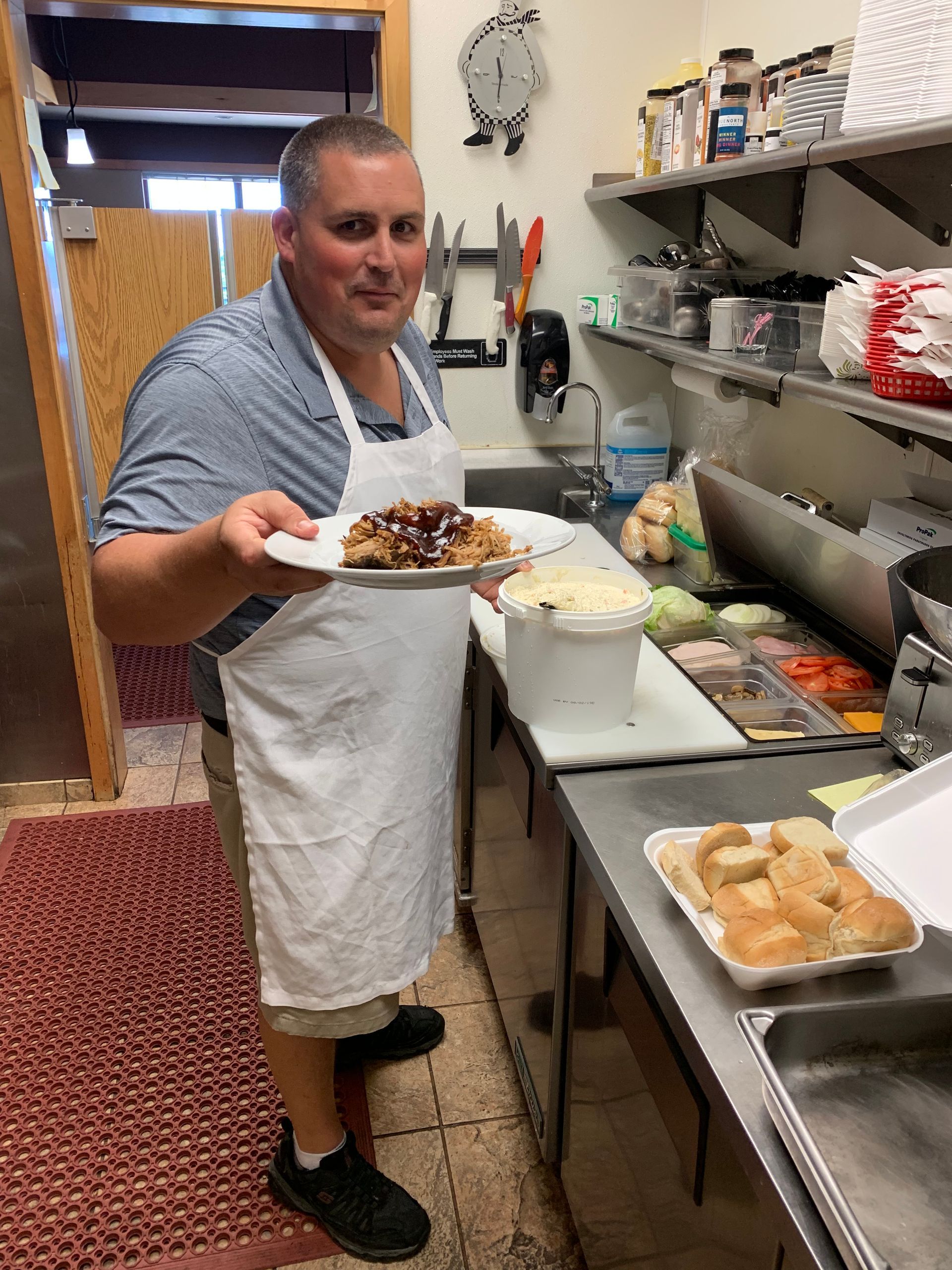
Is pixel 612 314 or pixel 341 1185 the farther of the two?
pixel 612 314

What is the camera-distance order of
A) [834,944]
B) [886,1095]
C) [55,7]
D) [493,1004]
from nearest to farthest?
1. [886,1095]
2. [834,944]
3. [493,1004]
4. [55,7]

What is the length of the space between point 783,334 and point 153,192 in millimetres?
7766

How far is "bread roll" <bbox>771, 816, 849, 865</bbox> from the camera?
1.08 m

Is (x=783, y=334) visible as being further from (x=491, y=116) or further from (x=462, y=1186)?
(x=462, y=1186)

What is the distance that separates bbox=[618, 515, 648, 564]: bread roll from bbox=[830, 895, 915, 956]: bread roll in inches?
58.8

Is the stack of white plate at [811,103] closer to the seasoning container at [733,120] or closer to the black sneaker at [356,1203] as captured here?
the seasoning container at [733,120]

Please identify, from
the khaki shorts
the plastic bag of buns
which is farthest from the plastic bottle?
the khaki shorts


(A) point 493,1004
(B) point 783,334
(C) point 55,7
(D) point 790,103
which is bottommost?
(A) point 493,1004

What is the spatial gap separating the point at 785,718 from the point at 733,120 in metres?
1.23

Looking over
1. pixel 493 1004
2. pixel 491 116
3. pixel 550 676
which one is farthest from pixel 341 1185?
pixel 491 116

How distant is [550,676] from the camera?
1457 mm

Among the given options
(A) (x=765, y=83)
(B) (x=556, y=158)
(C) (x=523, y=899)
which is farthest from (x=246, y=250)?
(C) (x=523, y=899)

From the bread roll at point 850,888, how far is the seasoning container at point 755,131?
1538 mm

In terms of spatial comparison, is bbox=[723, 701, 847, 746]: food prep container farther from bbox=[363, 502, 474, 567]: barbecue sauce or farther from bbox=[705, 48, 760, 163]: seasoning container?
bbox=[705, 48, 760, 163]: seasoning container
